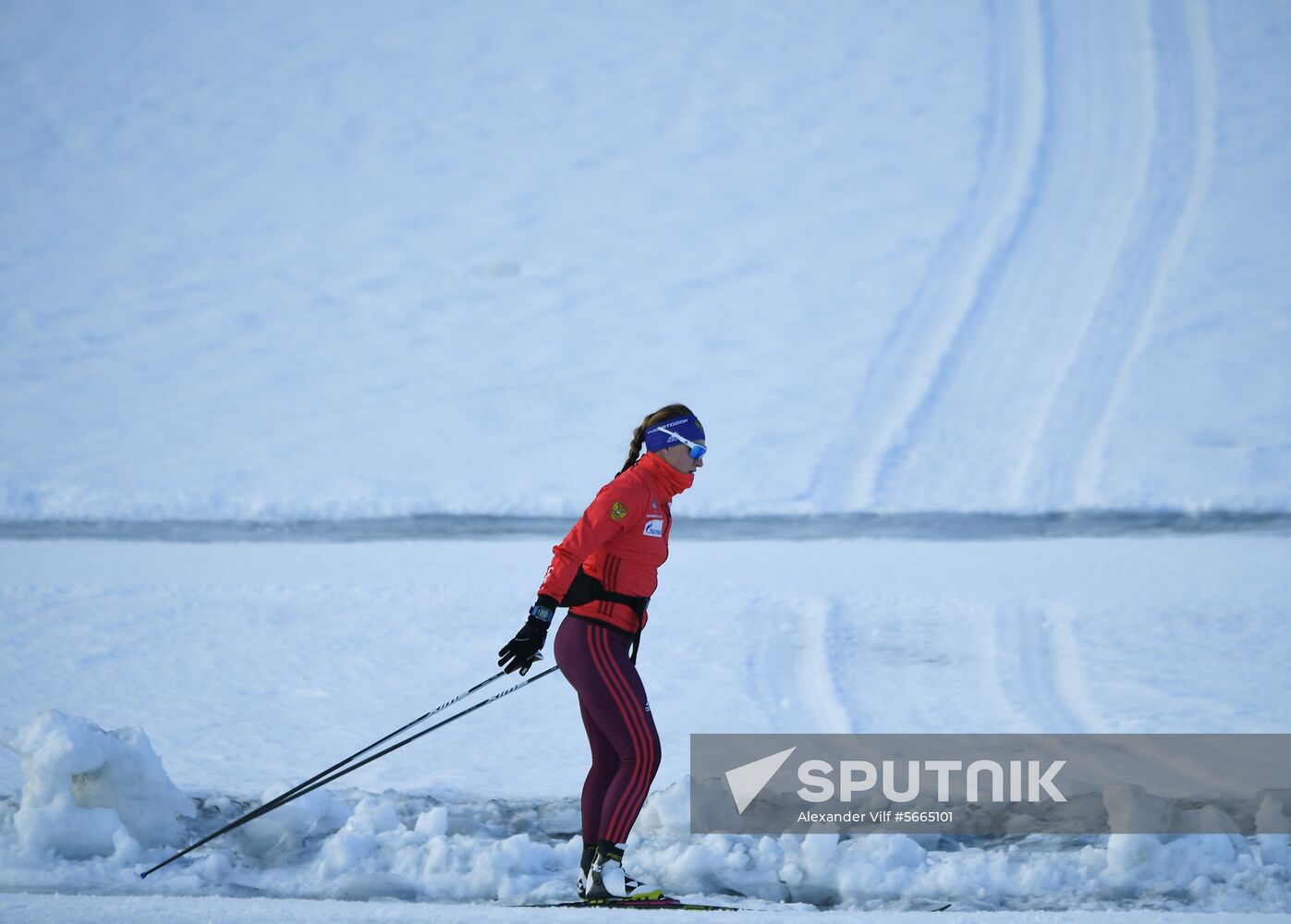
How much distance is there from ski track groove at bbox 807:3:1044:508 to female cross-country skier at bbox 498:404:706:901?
183 inches

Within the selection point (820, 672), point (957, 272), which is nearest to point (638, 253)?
point (957, 272)

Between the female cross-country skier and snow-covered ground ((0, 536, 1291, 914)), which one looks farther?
snow-covered ground ((0, 536, 1291, 914))

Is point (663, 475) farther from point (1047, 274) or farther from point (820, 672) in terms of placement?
point (1047, 274)

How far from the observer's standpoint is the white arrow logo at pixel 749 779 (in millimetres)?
3842

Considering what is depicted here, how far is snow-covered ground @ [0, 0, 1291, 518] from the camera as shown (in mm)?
8648

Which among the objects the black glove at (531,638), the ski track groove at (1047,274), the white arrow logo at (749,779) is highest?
the ski track groove at (1047,274)

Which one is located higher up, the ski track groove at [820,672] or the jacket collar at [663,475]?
the jacket collar at [663,475]

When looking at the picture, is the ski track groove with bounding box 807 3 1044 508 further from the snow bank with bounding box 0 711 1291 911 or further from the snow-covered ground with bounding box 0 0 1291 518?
the snow bank with bounding box 0 711 1291 911

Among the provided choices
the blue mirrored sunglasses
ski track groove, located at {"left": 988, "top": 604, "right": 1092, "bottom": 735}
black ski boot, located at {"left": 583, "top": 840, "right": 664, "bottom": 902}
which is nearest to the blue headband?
the blue mirrored sunglasses

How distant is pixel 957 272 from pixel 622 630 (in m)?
9.48

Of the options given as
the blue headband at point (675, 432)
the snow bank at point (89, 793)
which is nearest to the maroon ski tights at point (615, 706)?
the blue headband at point (675, 432)

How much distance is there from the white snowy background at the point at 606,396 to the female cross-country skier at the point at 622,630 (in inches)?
11.3

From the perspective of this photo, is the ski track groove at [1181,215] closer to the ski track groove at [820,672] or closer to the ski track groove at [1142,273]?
the ski track groove at [1142,273]

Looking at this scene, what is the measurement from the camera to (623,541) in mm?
3277
